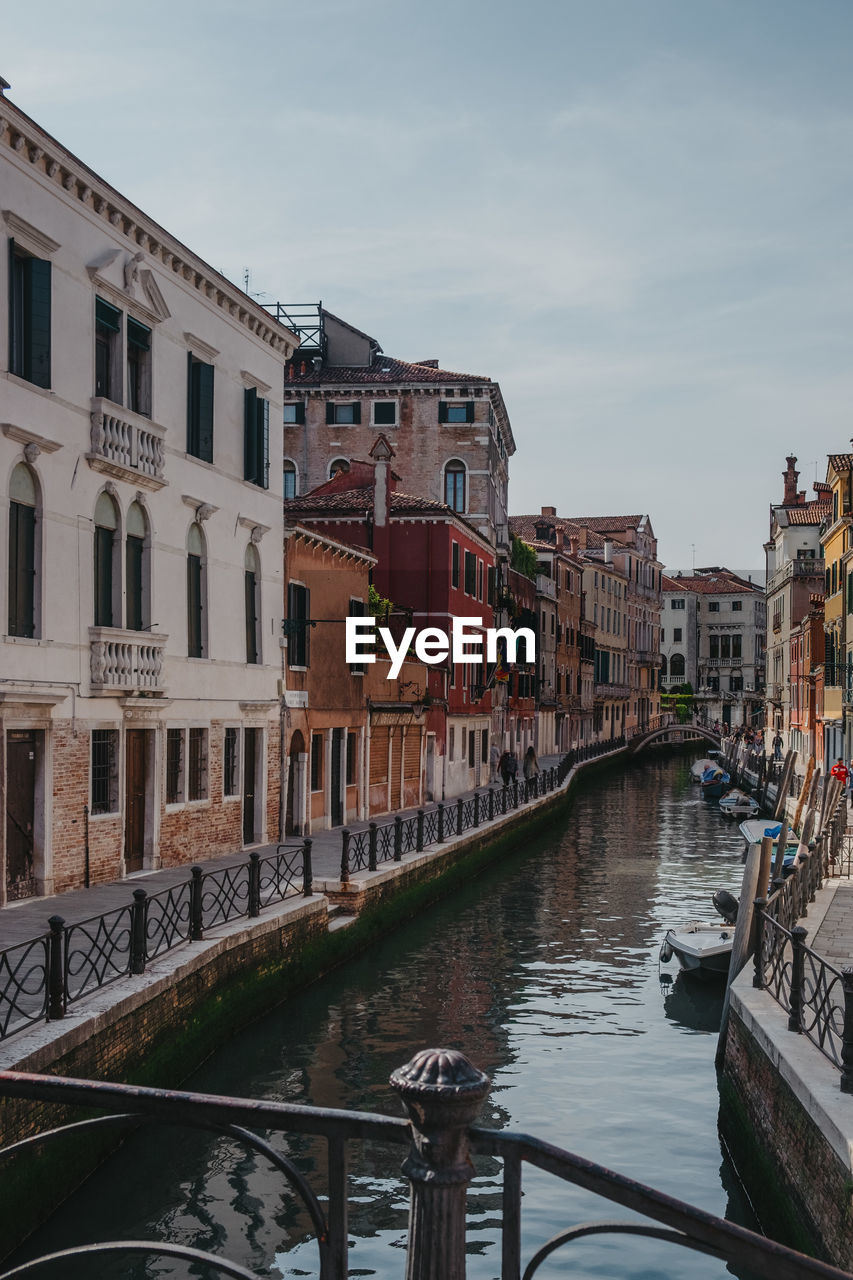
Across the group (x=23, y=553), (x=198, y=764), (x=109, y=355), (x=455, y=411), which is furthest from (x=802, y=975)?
(x=455, y=411)

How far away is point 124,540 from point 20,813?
388cm

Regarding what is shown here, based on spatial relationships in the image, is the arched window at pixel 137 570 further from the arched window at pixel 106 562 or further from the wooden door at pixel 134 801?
the wooden door at pixel 134 801

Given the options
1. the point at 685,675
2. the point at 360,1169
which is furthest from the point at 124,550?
the point at 685,675

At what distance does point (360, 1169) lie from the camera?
973cm

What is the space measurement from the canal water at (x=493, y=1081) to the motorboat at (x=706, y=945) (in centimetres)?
22

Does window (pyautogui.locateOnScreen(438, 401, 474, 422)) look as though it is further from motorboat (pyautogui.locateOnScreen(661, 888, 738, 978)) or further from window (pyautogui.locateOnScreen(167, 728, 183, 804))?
motorboat (pyautogui.locateOnScreen(661, 888, 738, 978))

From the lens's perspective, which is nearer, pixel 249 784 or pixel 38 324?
pixel 38 324

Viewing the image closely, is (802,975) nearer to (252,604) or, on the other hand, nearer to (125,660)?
(125,660)

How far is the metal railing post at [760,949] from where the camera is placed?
10547 mm

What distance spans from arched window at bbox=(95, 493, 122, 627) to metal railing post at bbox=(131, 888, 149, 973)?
20.7ft

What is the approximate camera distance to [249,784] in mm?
21359

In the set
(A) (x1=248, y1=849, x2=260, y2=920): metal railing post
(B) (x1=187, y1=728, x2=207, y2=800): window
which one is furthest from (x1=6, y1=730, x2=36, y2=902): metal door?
(B) (x1=187, y1=728, x2=207, y2=800): window

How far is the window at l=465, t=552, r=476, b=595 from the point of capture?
121ft

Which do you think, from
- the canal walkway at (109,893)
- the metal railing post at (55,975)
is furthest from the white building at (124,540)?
the metal railing post at (55,975)
